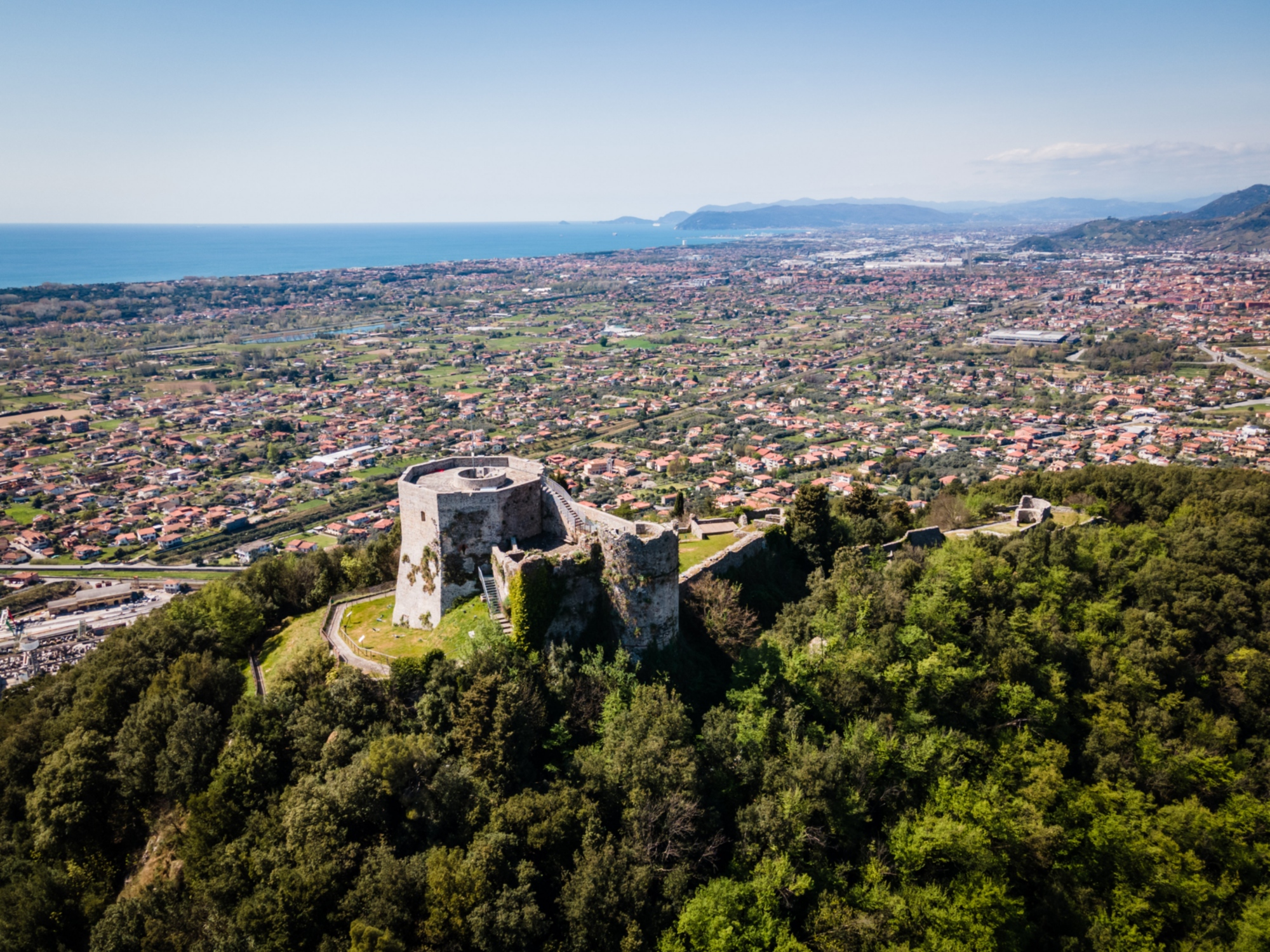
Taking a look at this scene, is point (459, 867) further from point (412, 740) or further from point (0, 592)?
point (0, 592)

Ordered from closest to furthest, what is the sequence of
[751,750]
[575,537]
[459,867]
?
[459,867] → [751,750] → [575,537]

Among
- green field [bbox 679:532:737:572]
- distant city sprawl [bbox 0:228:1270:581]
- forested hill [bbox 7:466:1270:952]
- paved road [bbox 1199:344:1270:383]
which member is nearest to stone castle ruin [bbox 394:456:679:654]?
forested hill [bbox 7:466:1270:952]

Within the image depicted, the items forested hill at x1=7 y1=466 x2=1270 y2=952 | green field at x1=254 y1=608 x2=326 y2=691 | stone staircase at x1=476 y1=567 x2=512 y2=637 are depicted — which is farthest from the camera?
green field at x1=254 y1=608 x2=326 y2=691

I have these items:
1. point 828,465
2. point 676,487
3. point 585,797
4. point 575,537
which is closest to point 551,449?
point 676,487

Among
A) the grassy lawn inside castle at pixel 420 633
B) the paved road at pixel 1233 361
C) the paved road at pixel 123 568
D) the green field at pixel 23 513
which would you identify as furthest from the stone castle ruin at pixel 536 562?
the paved road at pixel 1233 361

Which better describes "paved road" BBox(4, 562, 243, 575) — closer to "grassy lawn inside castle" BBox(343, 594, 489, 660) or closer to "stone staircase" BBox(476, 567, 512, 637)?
"grassy lawn inside castle" BBox(343, 594, 489, 660)

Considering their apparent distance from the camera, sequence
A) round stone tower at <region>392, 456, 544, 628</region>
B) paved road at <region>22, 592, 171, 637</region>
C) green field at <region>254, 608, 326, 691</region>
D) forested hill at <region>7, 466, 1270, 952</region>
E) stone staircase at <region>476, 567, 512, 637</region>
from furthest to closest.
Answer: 1. paved road at <region>22, 592, 171, 637</region>
2. green field at <region>254, 608, 326, 691</region>
3. round stone tower at <region>392, 456, 544, 628</region>
4. stone staircase at <region>476, 567, 512, 637</region>
5. forested hill at <region>7, 466, 1270, 952</region>

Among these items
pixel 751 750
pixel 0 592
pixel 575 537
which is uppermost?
pixel 575 537
